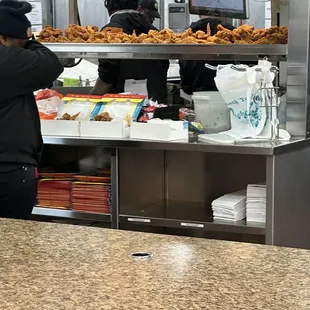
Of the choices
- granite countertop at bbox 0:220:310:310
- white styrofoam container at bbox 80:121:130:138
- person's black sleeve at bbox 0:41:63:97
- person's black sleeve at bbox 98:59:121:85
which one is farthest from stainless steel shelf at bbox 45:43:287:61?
granite countertop at bbox 0:220:310:310

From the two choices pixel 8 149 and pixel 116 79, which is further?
pixel 116 79

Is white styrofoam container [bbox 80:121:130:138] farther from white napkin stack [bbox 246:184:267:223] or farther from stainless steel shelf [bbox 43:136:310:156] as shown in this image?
white napkin stack [bbox 246:184:267:223]

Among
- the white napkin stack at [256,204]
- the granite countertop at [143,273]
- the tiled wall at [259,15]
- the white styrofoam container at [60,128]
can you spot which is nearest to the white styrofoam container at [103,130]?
the white styrofoam container at [60,128]

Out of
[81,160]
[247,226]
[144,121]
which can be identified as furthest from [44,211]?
[247,226]

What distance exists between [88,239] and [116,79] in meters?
2.35

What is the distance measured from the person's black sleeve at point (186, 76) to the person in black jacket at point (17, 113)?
3.99 ft

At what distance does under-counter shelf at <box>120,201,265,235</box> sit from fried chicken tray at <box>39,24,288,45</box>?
0.83 m

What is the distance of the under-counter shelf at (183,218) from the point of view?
3.08 metres

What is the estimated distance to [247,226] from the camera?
120 inches

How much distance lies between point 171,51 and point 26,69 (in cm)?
79

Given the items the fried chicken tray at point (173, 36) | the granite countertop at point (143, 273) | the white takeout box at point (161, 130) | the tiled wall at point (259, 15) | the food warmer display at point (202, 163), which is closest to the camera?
the granite countertop at point (143, 273)

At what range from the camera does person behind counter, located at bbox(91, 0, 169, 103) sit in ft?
13.1

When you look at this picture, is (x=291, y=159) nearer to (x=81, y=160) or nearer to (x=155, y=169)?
(x=155, y=169)

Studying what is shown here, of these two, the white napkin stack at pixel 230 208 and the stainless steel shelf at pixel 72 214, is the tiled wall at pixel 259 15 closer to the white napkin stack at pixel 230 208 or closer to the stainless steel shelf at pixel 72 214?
the white napkin stack at pixel 230 208
